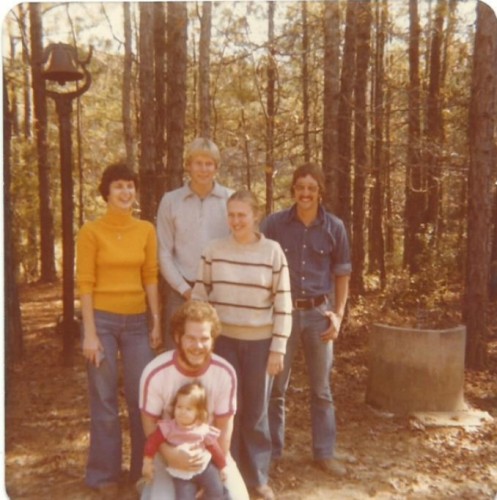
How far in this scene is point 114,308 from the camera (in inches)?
141

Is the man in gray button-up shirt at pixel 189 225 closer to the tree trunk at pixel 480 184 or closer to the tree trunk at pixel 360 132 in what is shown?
the tree trunk at pixel 480 184

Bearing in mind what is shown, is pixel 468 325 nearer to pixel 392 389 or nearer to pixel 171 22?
pixel 392 389

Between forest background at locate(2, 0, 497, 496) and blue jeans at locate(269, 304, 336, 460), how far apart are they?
4.90 ft

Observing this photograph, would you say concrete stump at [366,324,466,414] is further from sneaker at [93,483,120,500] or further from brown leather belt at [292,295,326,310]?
sneaker at [93,483,120,500]

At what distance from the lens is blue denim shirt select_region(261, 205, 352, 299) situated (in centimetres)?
391

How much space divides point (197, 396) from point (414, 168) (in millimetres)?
5811

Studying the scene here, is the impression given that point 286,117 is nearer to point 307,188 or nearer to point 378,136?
point 378,136

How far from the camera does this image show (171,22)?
5.86 m

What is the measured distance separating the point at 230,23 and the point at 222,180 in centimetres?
225

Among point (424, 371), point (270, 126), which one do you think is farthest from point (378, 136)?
point (424, 371)

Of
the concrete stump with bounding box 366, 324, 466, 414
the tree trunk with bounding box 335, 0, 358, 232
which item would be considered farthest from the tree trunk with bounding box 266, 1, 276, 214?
the concrete stump with bounding box 366, 324, 466, 414

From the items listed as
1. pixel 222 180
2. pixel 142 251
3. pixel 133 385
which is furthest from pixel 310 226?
pixel 222 180

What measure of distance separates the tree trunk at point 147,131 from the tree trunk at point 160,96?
0.11m

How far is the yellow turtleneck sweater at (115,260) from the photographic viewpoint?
3.49 m
